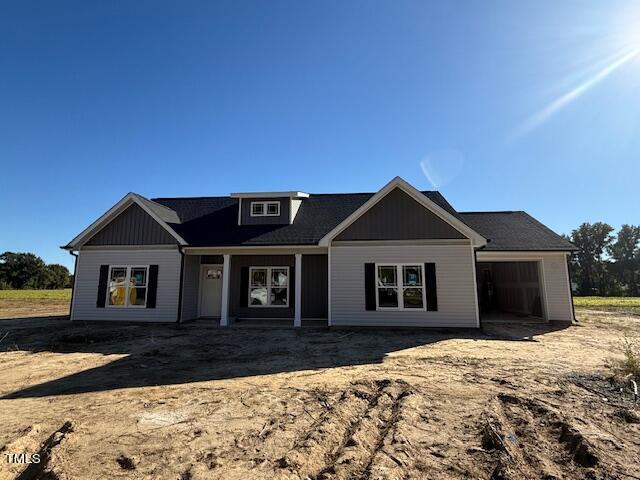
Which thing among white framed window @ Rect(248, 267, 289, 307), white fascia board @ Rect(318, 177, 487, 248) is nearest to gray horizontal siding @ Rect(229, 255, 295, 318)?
white framed window @ Rect(248, 267, 289, 307)

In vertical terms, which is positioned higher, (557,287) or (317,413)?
(557,287)

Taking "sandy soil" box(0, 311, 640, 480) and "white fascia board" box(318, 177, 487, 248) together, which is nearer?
"sandy soil" box(0, 311, 640, 480)

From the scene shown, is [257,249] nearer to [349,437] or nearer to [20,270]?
[349,437]

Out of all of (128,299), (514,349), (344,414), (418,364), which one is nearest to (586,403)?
(418,364)

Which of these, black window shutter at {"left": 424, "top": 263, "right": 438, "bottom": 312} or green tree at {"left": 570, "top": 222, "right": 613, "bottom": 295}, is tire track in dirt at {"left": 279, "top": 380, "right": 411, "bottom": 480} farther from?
green tree at {"left": 570, "top": 222, "right": 613, "bottom": 295}

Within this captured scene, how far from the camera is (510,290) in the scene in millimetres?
18500

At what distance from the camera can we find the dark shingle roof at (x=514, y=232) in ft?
48.1

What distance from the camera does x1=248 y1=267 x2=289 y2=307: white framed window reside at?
49.0 feet

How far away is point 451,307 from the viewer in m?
11.9

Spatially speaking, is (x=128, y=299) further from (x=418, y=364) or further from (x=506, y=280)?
(x=506, y=280)

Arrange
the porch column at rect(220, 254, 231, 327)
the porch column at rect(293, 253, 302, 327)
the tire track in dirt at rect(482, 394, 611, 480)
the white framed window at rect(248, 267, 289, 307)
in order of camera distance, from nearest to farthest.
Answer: the tire track in dirt at rect(482, 394, 611, 480), the porch column at rect(293, 253, 302, 327), the porch column at rect(220, 254, 231, 327), the white framed window at rect(248, 267, 289, 307)

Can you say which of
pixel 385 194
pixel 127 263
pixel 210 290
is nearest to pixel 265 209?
pixel 210 290

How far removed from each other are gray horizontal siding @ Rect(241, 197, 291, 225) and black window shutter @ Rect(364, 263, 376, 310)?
4914 mm

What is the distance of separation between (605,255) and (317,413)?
263 ft
